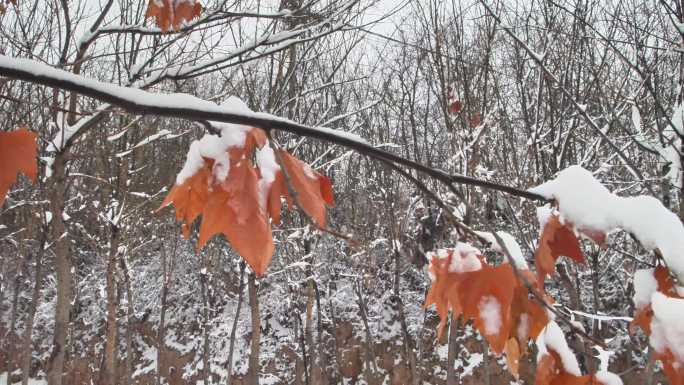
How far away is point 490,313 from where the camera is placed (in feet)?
2.20

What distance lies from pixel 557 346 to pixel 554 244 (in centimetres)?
22

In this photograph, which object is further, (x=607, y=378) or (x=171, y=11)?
(x=171, y=11)

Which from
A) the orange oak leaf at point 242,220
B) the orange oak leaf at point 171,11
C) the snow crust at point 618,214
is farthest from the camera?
the orange oak leaf at point 171,11

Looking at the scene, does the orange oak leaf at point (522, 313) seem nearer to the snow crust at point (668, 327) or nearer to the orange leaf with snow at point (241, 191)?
the snow crust at point (668, 327)

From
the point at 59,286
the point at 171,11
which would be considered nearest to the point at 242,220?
the point at 171,11

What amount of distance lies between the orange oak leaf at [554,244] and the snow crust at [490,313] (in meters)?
0.12

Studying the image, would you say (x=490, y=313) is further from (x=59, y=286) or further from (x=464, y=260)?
(x=59, y=286)

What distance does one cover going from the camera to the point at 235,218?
546 millimetres

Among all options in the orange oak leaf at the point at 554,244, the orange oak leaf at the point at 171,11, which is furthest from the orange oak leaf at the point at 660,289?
the orange oak leaf at the point at 171,11

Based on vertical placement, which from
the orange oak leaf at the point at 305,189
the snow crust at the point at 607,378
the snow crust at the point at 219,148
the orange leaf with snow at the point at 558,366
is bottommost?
the snow crust at the point at 607,378

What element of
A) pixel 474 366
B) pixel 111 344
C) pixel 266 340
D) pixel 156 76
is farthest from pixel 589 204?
pixel 266 340

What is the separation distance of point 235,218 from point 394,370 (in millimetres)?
9544

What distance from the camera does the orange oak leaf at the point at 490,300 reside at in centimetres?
66

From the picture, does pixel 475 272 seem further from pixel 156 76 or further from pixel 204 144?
pixel 156 76
